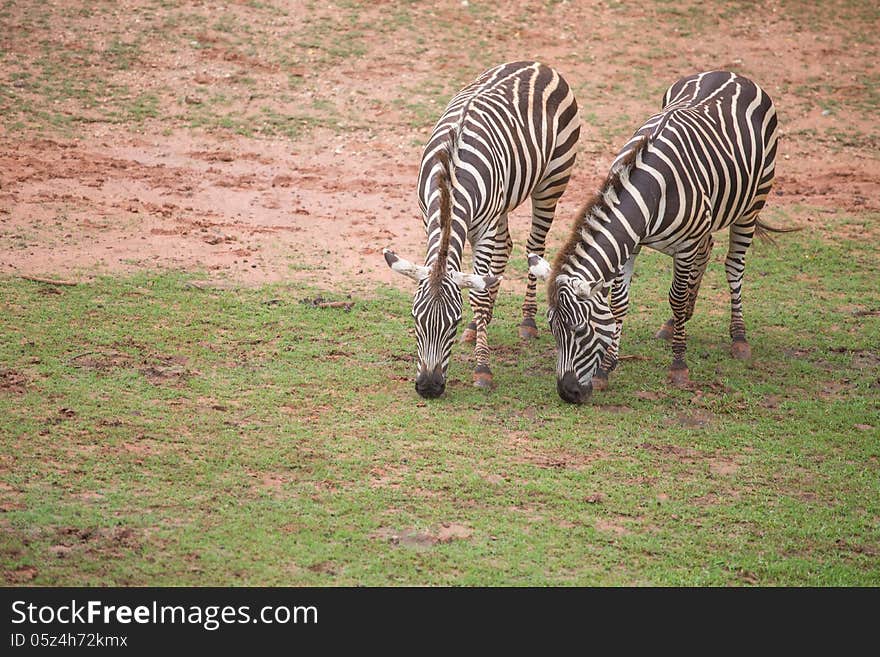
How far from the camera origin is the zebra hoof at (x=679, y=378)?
384 inches

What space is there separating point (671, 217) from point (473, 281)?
78.2 inches

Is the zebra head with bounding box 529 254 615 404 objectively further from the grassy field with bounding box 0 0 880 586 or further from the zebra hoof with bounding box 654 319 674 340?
the zebra hoof with bounding box 654 319 674 340

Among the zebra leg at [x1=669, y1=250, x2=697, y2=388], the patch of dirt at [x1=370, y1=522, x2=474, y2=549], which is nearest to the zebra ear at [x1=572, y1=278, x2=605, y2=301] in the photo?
the zebra leg at [x1=669, y1=250, x2=697, y2=388]

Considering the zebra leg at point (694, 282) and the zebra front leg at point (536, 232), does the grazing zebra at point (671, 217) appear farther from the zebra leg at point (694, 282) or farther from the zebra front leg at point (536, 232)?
the zebra front leg at point (536, 232)

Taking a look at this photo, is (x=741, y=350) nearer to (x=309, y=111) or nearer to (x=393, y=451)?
(x=393, y=451)

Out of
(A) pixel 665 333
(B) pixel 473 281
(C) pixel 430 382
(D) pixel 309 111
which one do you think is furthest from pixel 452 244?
(D) pixel 309 111

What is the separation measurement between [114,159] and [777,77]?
12.1 m

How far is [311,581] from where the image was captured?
614 cm

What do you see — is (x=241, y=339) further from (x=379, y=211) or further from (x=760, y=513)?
(x=760, y=513)

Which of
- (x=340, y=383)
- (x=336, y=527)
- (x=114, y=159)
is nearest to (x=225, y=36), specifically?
(x=114, y=159)

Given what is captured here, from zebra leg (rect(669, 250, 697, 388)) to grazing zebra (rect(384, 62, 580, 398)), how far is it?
1.63 meters

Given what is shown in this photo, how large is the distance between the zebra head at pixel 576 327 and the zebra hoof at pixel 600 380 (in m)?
0.54

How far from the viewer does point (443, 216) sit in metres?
8.79

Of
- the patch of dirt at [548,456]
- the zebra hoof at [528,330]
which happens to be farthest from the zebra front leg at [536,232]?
the patch of dirt at [548,456]
